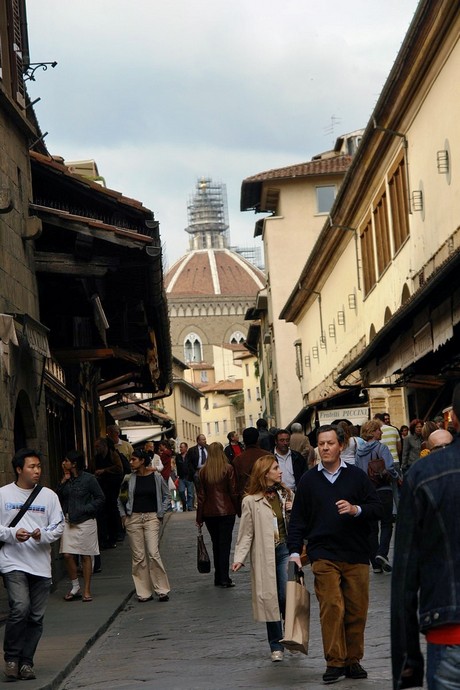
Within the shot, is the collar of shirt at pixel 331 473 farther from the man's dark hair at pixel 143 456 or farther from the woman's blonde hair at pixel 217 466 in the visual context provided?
the woman's blonde hair at pixel 217 466

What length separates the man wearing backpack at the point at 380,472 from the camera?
15867 millimetres

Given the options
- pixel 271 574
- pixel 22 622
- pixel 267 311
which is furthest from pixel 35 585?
pixel 267 311

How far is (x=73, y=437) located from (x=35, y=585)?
46.7ft

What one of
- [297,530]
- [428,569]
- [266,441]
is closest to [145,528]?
[297,530]

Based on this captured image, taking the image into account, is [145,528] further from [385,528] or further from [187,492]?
[187,492]

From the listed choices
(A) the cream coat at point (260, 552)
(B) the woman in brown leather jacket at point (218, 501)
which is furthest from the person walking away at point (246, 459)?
(A) the cream coat at point (260, 552)

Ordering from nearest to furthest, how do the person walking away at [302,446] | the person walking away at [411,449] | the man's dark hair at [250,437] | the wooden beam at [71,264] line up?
the wooden beam at [71,264]
the man's dark hair at [250,437]
the person walking away at [302,446]
the person walking away at [411,449]

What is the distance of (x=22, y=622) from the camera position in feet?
32.6

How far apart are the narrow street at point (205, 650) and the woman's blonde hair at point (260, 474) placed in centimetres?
120

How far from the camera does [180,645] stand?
457 inches

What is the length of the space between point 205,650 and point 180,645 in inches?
18.8

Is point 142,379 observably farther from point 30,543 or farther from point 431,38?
point 30,543

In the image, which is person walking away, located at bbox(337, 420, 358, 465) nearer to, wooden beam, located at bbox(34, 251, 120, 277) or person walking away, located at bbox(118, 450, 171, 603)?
person walking away, located at bbox(118, 450, 171, 603)

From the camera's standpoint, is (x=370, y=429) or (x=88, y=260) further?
(x=88, y=260)
